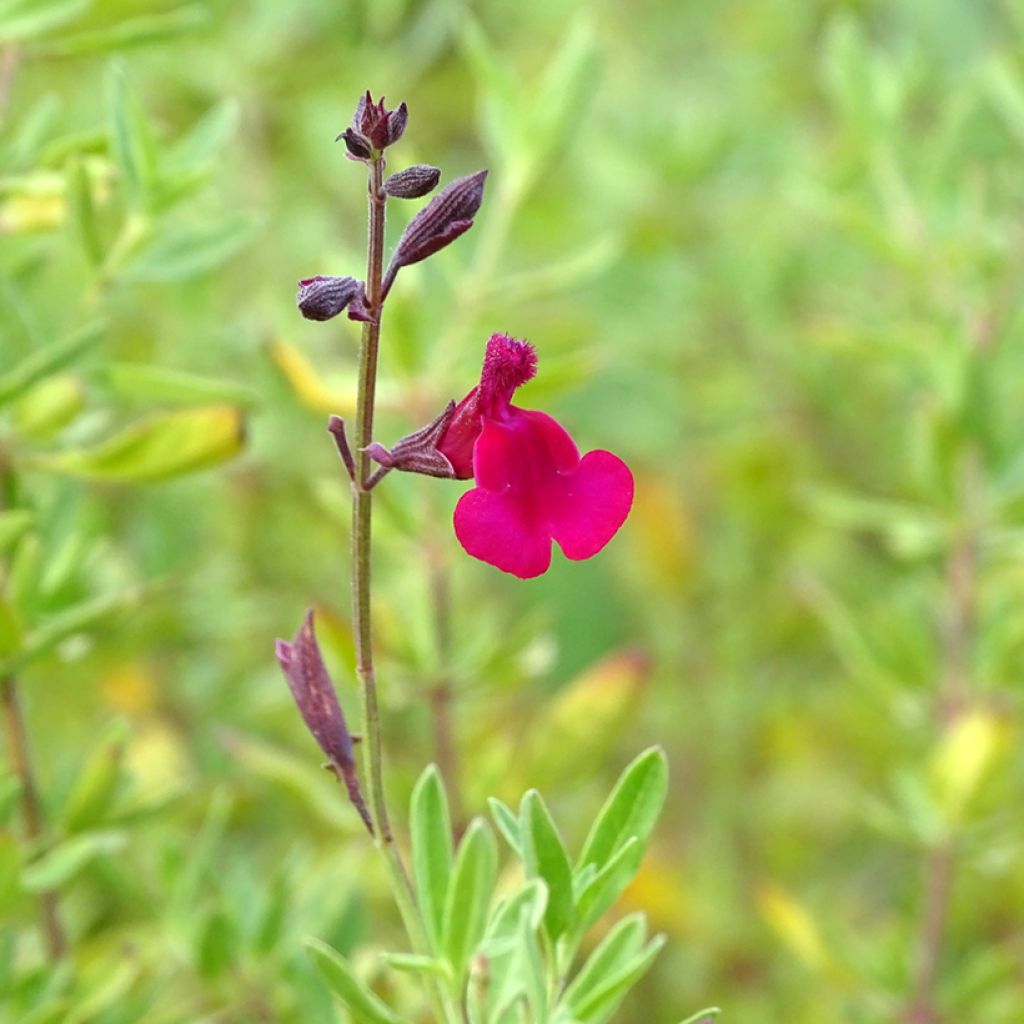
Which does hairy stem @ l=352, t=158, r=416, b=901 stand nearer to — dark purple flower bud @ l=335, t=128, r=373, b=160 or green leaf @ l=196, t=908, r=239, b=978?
dark purple flower bud @ l=335, t=128, r=373, b=160

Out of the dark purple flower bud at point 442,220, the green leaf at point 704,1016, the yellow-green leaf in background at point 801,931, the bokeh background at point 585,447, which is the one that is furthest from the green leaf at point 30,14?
the yellow-green leaf in background at point 801,931

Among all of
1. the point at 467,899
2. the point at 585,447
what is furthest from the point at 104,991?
the point at 585,447

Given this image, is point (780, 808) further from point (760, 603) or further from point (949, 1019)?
point (949, 1019)

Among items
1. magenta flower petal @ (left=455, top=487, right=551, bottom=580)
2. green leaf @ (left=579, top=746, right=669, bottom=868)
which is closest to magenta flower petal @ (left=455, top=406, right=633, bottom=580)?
magenta flower petal @ (left=455, top=487, right=551, bottom=580)

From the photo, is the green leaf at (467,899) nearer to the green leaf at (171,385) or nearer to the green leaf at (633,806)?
the green leaf at (633,806)

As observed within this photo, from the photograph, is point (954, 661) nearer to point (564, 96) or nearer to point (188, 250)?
point (564, 96)

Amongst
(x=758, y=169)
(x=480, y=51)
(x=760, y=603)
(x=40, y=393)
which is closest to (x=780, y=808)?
(x=760, y=603)
